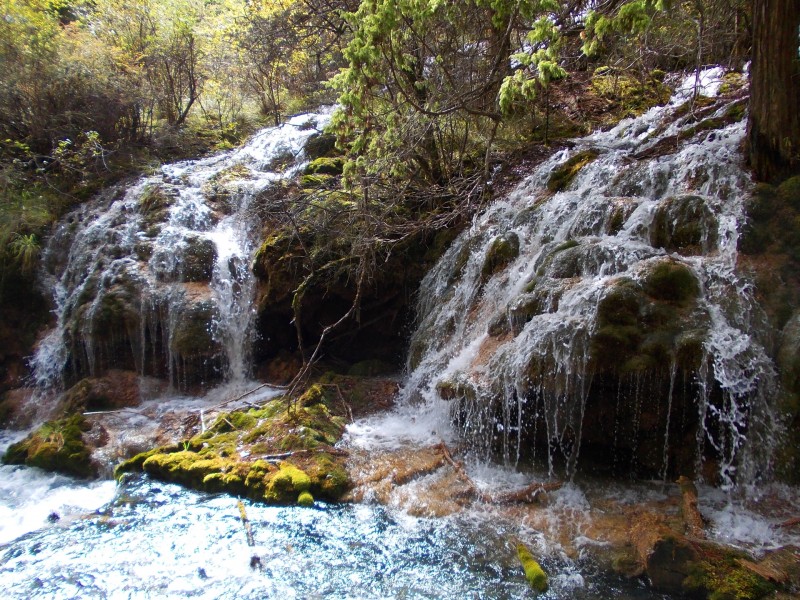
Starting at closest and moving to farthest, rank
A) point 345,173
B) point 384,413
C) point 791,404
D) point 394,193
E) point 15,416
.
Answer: point 791,404, point 345,173, point 384,413, point 394,193, point 15,416

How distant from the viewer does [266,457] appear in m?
5.64

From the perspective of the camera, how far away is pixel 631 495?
4578mm

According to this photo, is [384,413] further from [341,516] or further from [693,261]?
[693,261]

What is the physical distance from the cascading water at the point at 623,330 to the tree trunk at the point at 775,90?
1.17ft

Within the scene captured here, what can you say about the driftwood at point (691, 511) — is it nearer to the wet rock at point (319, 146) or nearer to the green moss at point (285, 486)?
the green moss at point (285, 486)

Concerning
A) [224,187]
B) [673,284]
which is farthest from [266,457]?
[224,187]

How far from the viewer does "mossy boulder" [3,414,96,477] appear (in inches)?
248

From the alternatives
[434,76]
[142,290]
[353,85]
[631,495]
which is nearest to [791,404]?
[631,495]

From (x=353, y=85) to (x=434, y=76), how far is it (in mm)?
2391

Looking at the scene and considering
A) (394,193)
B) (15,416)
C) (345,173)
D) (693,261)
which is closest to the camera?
(693,261)

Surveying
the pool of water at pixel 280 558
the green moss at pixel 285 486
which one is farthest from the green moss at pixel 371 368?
the pool of water at pixel 280 558

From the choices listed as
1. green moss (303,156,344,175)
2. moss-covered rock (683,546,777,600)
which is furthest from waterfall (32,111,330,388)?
moss-covered rock (683,546,777,600)

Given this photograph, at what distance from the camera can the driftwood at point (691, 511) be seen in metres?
3.87

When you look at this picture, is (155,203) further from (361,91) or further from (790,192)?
(790,192)
